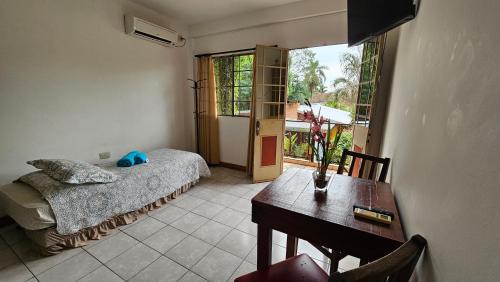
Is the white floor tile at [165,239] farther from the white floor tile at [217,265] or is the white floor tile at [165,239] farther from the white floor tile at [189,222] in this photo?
the white floor tile at [217,265]

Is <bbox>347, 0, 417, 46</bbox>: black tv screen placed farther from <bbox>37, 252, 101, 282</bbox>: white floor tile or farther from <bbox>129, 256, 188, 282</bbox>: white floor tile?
<bbox>37, 252, 101, 282</bbox>: white floor tile

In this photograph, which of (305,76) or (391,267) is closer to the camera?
(391,267)

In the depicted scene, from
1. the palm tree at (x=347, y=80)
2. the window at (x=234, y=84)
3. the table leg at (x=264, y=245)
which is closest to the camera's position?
the table leg at (x=264, y=245)

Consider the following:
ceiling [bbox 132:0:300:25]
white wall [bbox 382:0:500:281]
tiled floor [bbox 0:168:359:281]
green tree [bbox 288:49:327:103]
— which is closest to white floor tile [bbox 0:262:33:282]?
tiled floor [bbox 0:168:359:281]

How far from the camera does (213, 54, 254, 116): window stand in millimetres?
3869

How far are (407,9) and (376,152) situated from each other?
1.70 metres

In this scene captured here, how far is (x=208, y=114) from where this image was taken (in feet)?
13.6

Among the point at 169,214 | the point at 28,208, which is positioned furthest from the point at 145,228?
the point at 28,208

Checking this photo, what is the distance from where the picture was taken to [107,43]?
2.90 metres

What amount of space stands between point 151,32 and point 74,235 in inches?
114

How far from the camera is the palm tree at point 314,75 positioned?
609 cm

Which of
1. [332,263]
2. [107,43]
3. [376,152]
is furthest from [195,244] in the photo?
[107,43]

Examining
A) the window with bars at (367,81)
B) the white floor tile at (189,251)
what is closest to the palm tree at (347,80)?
the window with bars at (367,81)

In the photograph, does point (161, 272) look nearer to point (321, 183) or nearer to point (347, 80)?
point (321, 183)
